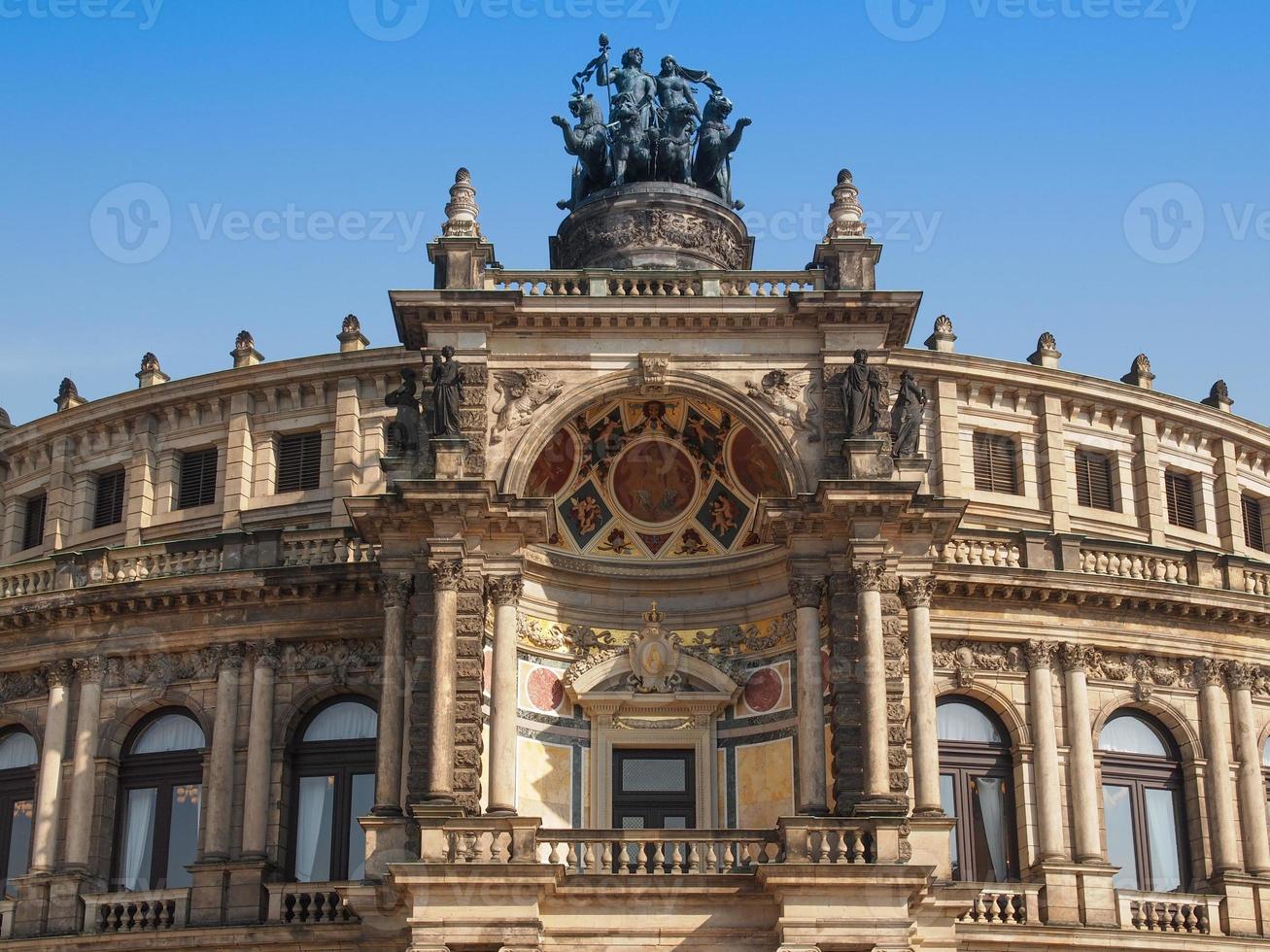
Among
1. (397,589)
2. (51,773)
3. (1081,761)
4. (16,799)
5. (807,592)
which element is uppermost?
(397,589)

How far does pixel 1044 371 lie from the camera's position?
47.2 metres

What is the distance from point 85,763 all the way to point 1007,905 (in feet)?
63.2

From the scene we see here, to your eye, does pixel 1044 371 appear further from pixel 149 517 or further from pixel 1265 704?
pixel 149 517

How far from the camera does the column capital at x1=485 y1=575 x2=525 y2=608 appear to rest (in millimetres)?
35188

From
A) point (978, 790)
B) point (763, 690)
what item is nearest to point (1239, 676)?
point (978, 790)

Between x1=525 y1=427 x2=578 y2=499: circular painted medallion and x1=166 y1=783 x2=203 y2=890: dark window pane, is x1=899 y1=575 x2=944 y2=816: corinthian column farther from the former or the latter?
x1=166 y1=783 x2=203 y2=890: dark window pane

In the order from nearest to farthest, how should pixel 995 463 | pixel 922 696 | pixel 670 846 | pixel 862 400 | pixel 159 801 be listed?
pixel 670 846
pixel 862 400
pixel 922 696
pixel 159 801
pixel 995 463

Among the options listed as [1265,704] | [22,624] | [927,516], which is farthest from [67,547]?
[1265,704]

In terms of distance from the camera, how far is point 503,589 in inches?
1387

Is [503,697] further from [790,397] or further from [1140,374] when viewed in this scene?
[1140,374]

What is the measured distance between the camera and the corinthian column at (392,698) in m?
34.6

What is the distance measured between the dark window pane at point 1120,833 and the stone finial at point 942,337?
1320 centimetres

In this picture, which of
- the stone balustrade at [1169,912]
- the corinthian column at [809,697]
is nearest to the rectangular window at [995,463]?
the stone balustrade at [1169,912]

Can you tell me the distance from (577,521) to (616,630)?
2.31 m
